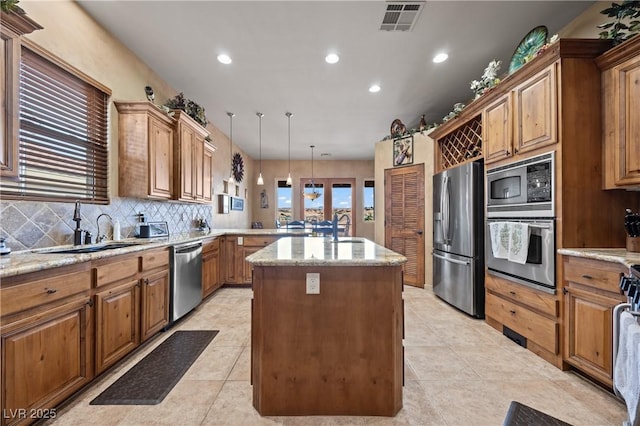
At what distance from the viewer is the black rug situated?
1.79 metres

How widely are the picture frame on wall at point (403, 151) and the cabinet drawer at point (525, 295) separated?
252 centimetres

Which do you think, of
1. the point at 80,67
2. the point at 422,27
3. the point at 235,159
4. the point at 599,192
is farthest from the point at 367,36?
the point at 235,159

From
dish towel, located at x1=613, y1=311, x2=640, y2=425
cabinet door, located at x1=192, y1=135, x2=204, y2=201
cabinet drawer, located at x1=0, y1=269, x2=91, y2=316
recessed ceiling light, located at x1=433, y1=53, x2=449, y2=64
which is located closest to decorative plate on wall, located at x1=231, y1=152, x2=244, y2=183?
cabinet door, located at x1=192, y1=135, x2=204, y2=201

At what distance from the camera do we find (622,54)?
1.92 meters

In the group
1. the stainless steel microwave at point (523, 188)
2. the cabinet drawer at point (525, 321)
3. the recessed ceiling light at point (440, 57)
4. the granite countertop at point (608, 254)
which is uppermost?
the recessed ceiling light at point (440, 57)

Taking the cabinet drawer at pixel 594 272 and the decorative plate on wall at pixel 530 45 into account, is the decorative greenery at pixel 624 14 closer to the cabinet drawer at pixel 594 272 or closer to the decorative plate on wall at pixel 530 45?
the decorative plate on wall at pixel 530 45

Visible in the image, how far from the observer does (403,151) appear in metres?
4.93

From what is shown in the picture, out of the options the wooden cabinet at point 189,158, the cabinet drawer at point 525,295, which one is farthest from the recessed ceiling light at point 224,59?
the cabinet drawer at point 525,295

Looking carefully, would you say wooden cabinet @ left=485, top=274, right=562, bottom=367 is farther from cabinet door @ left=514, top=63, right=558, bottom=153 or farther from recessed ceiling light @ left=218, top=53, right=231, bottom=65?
recessed ceiling light @ left=218, top=53, right=231, bottom=65

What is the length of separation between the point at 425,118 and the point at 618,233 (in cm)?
357

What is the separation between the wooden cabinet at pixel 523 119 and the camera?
2.20m

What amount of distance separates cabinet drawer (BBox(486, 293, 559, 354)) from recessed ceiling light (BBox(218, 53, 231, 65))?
388cm

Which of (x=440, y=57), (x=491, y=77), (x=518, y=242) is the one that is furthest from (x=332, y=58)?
(x=518, y=242)

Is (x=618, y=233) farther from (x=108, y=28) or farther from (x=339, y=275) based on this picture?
(x=108, y=28)
